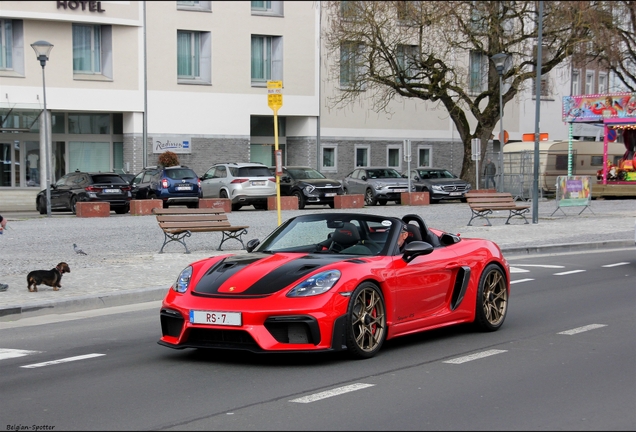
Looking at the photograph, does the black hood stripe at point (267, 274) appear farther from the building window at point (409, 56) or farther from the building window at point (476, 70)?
the building window at point (476, 70)

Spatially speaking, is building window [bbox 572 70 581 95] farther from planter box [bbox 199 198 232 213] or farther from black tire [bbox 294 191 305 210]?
planter box [bbox 199 198 232 213]

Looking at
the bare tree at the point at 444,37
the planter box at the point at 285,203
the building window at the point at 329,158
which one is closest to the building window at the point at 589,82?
the bare tree at the point at 444,37

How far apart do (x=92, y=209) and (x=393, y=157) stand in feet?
86.4

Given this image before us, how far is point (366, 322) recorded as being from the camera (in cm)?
826

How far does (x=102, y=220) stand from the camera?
27.7 metres

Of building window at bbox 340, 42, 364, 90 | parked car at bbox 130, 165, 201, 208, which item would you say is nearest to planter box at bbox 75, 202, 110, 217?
parked car at bbox 130, 165, 201, 208

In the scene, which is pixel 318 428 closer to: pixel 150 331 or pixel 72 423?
pixel 72 423

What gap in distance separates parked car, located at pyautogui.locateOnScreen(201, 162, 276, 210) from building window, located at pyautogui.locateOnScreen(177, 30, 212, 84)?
11117 millimetres

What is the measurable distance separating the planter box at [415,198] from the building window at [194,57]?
13526 millimetres

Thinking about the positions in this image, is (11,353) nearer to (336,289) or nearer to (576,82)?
(336,289)

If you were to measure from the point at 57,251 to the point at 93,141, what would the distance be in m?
27.9

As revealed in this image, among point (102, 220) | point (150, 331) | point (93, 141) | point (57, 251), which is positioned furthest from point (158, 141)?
point (150, 331)

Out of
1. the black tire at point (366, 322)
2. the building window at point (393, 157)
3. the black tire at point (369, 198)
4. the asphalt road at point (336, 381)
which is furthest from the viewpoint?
the building window at point (393, 157)

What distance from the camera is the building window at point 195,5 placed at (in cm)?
4572
